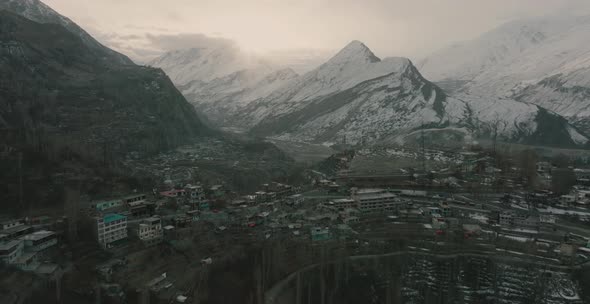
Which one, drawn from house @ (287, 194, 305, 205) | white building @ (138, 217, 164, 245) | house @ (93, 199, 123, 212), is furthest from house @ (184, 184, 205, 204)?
house @ (287, 194, 305, 205)

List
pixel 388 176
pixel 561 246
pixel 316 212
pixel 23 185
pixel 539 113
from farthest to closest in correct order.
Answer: pixel 539 113, pixel 388 176, pixel 316 212, pixel 23 185, pixel 561 246

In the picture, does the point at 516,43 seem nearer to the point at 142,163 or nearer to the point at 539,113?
the point at 539,113

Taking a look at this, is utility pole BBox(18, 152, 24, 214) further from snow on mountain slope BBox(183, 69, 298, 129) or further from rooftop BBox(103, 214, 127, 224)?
snow on mountain slope BBox(183, 69, 298, 129)

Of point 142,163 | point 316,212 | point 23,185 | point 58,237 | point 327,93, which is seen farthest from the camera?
point 327,93

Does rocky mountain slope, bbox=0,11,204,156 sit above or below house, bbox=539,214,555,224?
above

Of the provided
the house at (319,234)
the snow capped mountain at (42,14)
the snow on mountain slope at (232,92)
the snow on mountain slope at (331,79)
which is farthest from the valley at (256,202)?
the snow on mountain slope at (232,92)

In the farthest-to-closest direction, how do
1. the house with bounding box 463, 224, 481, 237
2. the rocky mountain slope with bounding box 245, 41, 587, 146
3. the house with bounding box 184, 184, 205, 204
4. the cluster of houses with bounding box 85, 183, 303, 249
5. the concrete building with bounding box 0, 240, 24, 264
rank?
the rocky mountain slope with bounding box 245, 41, 587, 146 < the house with bounding box 184, 184, 205, 204 < the house with bounding box 463, 224, 481, 237 < the cluster of houses with bounding box 85, 183, 303, 249 < the concrete building with bounding box 0, 240, 24, 264

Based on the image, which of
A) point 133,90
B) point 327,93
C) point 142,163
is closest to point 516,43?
point 327,93
